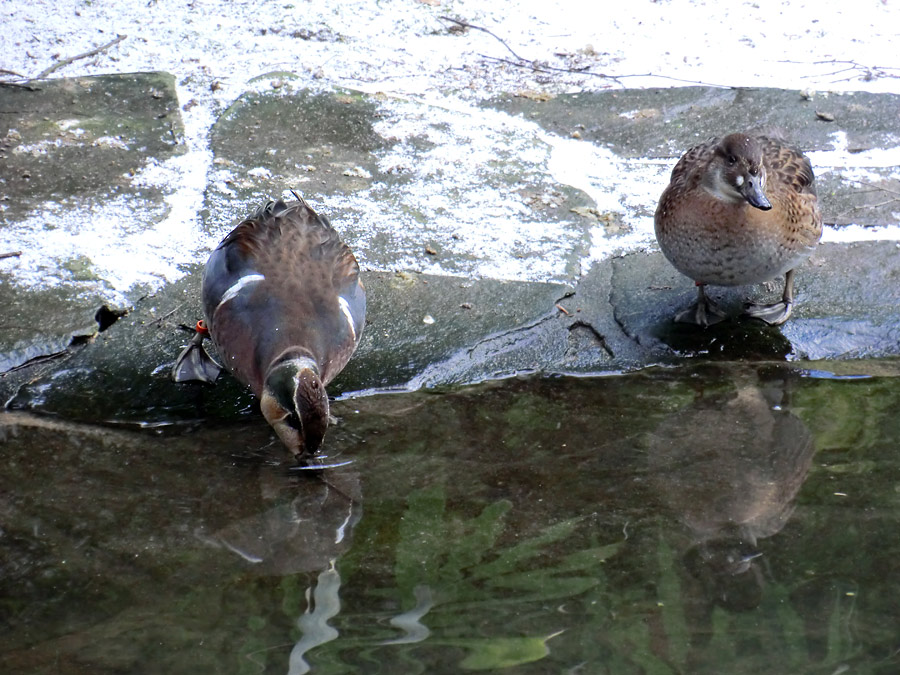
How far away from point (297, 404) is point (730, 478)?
1.52 m

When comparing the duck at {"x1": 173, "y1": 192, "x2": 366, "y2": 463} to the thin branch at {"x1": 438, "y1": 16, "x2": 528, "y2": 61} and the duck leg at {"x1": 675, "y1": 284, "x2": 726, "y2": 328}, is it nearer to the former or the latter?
the duck leg at {"x1": 675, "y1": 284, "x2": 726, "y2": 328}

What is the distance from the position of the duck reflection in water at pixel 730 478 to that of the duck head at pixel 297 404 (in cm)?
118

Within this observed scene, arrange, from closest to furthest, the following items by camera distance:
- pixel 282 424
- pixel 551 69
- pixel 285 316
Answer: pixel 282 424 → pixel 285 316 → pixel 551 69

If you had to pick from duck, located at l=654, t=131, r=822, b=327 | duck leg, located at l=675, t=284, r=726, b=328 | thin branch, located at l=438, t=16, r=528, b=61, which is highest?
thin branch, located at l=438, t=16, r=528, b=61

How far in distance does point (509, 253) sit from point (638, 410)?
4.00 feet

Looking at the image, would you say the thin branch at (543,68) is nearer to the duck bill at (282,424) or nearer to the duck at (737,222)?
the duck at (737,222)

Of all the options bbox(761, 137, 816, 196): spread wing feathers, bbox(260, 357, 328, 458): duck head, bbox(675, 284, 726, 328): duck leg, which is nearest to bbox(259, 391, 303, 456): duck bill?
bbox(260, 357, 328, 458): duck head

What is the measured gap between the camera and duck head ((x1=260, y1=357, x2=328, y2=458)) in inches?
137

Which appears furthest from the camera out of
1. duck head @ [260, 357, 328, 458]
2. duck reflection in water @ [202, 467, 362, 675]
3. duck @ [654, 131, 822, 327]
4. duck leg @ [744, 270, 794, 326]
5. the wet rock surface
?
duck leg @ [744, 270, 794, 326]

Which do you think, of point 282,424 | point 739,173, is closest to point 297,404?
point 282,424

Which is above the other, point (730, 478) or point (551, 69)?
point (551, 69)

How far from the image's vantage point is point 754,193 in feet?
14.0

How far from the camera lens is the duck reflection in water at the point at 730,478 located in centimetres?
294

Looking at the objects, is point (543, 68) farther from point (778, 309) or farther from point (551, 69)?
point (778, 309)
